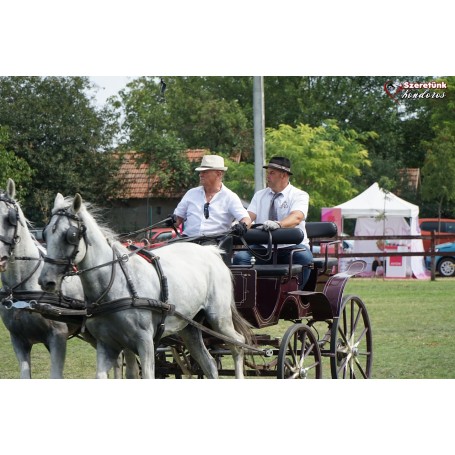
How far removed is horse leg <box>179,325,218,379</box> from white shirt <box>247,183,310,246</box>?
109 centimetres

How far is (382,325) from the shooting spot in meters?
9.88

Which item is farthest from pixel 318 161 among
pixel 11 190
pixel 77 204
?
pixel 77 204

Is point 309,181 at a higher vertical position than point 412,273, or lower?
higher

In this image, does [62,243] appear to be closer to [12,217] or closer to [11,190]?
[12,217]

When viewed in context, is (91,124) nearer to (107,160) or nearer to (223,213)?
(107,160)

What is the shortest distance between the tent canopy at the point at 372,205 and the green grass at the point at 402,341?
2.27 metres

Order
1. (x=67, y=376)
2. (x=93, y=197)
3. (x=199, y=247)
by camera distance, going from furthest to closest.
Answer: (x=93, y=197), (x=67, y=376), (x=199, y=247)

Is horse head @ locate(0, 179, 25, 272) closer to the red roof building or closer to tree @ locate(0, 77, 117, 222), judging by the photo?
tree @ locate(0, 77, 117, 222)

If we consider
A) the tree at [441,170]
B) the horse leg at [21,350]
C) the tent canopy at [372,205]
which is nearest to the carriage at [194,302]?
the horse leg at [21,350]

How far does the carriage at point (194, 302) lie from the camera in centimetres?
537

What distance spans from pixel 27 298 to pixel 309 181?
1006 centimetres

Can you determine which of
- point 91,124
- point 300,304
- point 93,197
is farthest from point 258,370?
point 91,124

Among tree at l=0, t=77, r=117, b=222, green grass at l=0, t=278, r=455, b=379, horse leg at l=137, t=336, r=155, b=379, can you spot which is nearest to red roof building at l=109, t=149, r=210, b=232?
tree at l=0, t=77, r=117, b=222

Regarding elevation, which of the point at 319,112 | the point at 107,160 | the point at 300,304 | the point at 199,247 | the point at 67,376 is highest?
the point at 319,112
